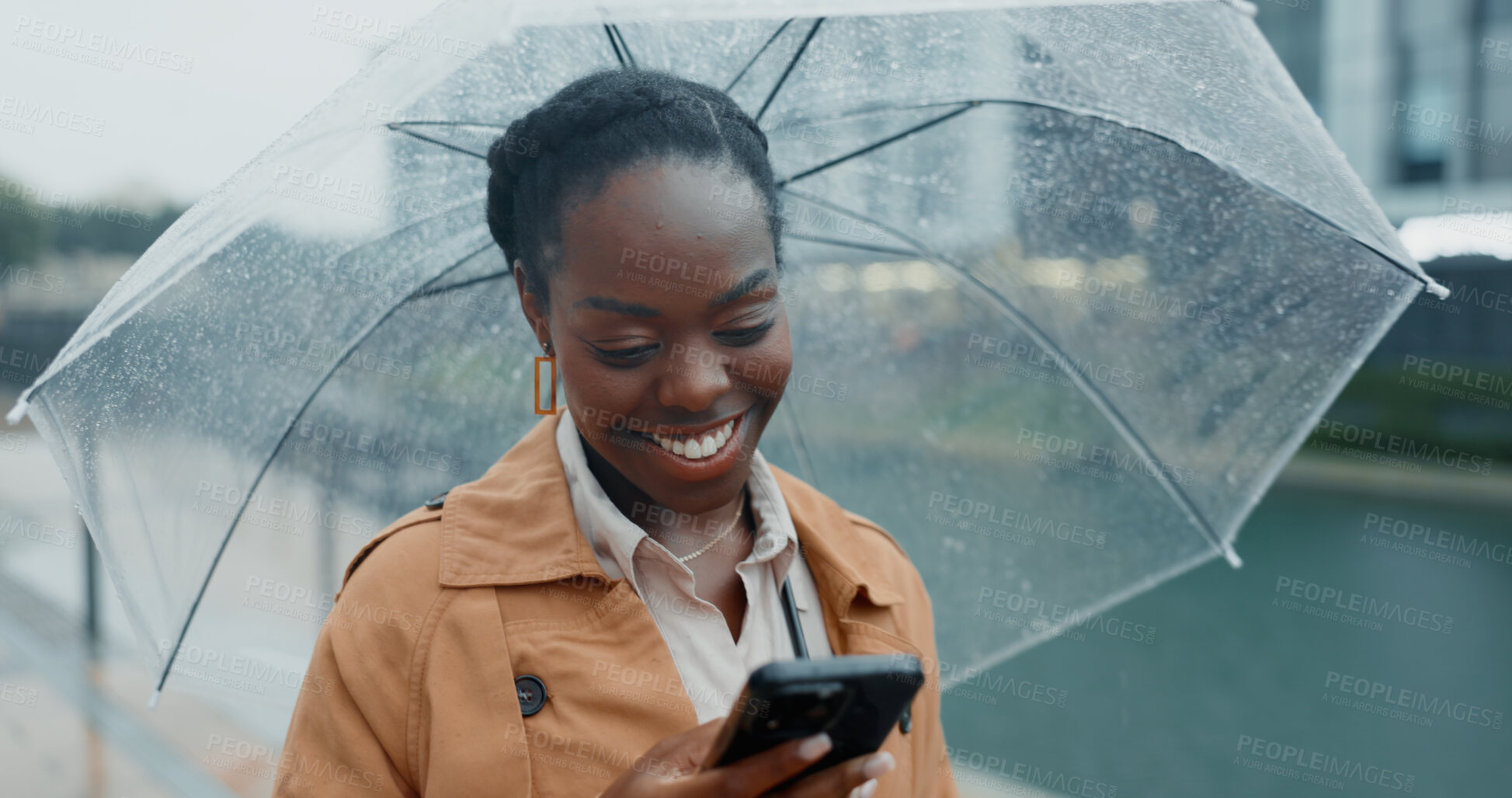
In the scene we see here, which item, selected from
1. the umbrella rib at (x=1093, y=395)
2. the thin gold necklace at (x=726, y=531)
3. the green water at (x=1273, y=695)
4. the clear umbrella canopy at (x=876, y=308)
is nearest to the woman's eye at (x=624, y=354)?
the clear umbrella canopy at (x=876, y=308)

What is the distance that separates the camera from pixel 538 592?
1456 millimetres

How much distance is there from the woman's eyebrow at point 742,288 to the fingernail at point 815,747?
0.54 meters

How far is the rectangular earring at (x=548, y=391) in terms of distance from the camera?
168 centimetres

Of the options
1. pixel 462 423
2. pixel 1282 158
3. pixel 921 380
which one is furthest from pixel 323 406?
pixel 1282 158

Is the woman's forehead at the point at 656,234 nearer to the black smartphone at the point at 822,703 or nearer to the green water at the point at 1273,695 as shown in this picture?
the black smartphone at the point at 822,703

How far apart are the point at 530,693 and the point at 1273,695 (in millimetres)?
6103

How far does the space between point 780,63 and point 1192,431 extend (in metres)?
1.32

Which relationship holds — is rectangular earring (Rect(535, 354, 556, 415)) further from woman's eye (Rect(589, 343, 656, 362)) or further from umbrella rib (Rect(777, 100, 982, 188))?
umbrella rib (Rect(777, 100, 982, 188))

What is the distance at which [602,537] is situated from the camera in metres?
1.53

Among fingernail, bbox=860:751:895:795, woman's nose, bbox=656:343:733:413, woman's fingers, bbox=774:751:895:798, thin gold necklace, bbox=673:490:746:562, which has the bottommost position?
woman's fingers, bbox=774:751:895:798

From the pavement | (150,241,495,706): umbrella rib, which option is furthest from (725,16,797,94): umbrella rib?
the pavement

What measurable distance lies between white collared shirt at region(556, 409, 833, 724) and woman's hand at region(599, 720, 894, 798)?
0.77ft

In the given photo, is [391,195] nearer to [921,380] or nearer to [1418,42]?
[921,380]

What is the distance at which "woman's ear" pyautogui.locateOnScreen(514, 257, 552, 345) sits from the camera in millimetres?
1530
